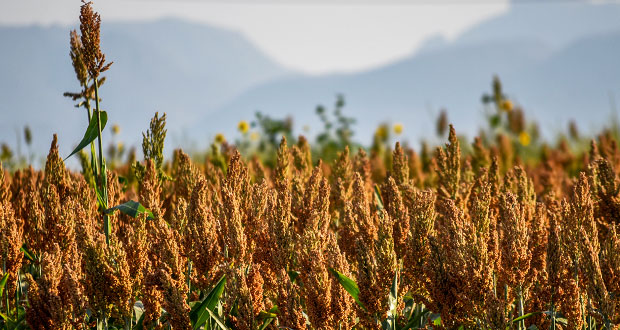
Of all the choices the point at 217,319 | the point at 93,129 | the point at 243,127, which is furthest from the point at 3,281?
the point at 243,127

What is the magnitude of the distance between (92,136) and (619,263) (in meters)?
2.57

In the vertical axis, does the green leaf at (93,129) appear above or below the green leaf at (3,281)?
above

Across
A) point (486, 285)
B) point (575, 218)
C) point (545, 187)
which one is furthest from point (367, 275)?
point (545, 187)

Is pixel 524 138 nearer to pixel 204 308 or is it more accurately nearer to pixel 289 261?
pixel 289 261

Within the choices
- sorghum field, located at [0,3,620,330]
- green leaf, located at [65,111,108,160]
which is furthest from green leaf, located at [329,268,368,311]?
green leaf, located at [65,111,108,160]

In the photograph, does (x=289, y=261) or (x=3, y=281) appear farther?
(x=3, y=281)

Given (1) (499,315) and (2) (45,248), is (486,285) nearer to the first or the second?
(1) (499,315)

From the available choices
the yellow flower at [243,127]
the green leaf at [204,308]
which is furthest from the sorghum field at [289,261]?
the yellow flower at [243,127]

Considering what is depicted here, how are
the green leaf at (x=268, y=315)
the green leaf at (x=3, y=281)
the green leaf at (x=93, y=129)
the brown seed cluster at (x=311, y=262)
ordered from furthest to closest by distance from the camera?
1. the green leaf at (x=93, y=129)
2. the green leaf at (x=3, y=281)
3. the green leaf at (x=268, y=315)
4. the brown seed cluster at (x=311, y=262)

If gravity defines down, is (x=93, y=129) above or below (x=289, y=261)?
above

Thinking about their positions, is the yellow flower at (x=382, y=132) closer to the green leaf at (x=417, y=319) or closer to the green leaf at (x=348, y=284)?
the green leaf at (x=417, y=319)

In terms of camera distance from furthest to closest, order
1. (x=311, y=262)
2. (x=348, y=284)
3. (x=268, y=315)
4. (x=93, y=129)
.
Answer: (x=93, y=129) < (x=268, y=315) < (x=348, y=284) < (x=311, y=262)

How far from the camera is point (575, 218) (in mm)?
2883

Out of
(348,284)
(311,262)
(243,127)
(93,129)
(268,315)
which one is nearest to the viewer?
(311,262)
